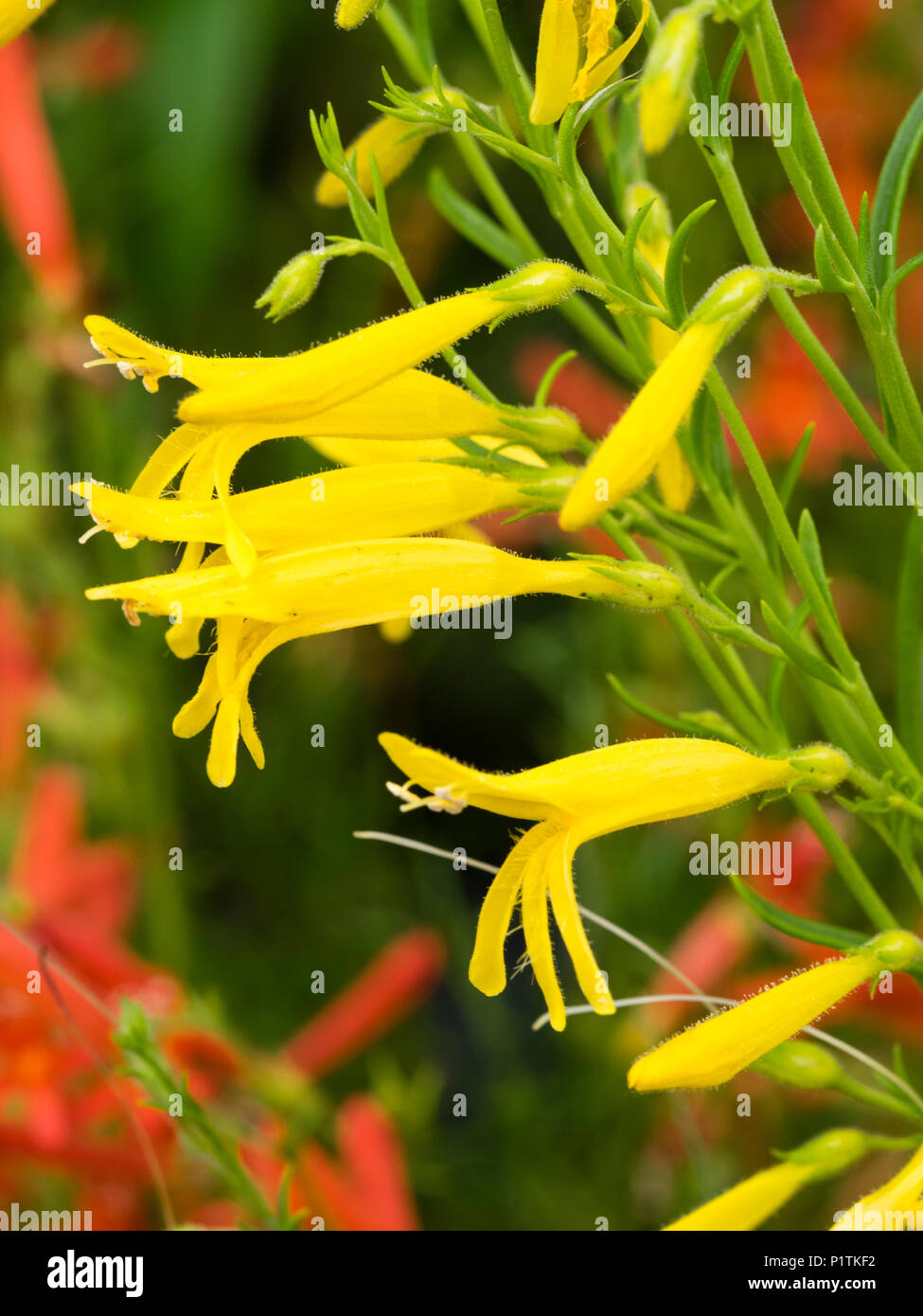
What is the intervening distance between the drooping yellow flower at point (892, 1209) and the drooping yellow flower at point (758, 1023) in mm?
77

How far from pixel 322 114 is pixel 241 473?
58 centimetres

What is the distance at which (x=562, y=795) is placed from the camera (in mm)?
→ 613

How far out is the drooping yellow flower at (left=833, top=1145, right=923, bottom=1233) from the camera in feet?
1.94

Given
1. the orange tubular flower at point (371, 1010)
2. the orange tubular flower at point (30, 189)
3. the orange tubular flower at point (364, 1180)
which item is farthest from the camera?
the orange tubular flower at point (30, 189)

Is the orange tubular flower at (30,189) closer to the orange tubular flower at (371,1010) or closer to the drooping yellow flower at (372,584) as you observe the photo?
the orange tubular flower at (371,1010)

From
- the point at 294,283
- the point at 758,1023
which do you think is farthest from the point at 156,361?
the point at 758,1023

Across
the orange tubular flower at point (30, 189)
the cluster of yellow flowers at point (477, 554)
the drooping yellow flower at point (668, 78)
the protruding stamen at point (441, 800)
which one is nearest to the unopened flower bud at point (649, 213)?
the cluster of yellow flowers at point (477, 554)

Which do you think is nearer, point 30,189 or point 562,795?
point 562,795

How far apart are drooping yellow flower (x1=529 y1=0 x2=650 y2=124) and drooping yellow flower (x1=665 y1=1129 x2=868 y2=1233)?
20.6 inches

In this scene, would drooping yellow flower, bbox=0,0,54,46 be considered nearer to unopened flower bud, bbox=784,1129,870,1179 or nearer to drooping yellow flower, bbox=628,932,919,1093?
drooping yellow flower, bbox=628,932,919,1093

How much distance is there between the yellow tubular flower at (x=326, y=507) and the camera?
0.62 metres

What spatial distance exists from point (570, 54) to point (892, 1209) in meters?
0.52

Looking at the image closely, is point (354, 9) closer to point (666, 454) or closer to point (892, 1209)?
point (666, 454)

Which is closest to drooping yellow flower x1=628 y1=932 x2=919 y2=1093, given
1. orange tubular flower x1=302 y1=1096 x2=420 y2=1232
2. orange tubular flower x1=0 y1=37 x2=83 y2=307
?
orange tubular flower x1=302 y1=1096 x2=420 y2=1232
